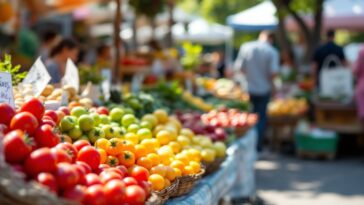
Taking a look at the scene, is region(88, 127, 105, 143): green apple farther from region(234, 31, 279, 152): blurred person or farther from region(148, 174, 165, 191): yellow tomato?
region(234, 31, 279, 152): blurred person

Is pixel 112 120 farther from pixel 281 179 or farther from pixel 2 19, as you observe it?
pixel 2 19

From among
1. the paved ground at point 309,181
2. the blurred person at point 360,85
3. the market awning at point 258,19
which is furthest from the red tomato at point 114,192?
the market awning at point 258,19

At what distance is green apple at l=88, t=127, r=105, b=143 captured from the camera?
3.19 metres

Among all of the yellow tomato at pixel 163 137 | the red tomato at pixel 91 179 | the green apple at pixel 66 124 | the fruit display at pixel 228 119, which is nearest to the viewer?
the red tomato at pixel 91 179

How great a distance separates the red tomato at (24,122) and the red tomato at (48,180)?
0.31 metres

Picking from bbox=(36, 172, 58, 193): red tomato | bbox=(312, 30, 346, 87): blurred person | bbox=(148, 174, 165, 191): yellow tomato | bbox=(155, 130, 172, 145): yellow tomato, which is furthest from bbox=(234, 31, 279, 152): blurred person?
bbox=(36, 172, 58, 193): red tomato

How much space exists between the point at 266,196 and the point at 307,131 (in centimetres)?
294

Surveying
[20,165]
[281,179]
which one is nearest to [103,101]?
[20,165]

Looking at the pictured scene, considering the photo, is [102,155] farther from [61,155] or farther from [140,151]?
[61,155]

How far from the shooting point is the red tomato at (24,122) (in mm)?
2469

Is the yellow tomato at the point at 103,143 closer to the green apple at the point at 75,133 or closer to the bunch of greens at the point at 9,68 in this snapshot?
the green apple at the point at 75,133

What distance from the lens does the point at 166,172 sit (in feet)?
10.8

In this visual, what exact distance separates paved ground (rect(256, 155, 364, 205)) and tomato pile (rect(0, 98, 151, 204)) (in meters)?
4.49

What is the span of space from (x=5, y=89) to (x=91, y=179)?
1.00m
